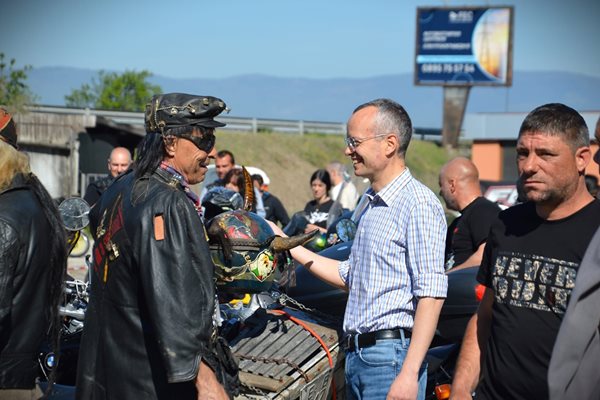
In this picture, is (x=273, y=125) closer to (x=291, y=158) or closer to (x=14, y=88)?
(x=291, y=158)

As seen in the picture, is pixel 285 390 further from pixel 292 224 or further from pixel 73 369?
pixel 292 224

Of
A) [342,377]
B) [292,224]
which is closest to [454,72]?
[292,224]

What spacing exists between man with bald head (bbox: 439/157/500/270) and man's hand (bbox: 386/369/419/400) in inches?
80.4

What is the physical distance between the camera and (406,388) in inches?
153

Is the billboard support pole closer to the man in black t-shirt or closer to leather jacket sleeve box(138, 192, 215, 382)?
the man in black t-shirt

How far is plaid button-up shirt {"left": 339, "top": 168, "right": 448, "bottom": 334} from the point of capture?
160 inches

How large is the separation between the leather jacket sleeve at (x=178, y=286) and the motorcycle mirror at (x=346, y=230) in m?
2.82

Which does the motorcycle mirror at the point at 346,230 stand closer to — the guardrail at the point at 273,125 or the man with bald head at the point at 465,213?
the man with bald head at the point at 465,213

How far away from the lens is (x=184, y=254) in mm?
3537

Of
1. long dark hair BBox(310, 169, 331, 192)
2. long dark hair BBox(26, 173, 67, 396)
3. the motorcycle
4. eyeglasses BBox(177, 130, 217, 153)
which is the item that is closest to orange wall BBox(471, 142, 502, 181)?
long dark hair BBox(310, 169, 331, 192)

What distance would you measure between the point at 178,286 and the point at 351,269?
3.70 ft

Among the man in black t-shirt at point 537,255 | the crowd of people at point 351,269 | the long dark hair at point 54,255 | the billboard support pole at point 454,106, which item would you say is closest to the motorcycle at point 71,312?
the long dark hair at point 54,255

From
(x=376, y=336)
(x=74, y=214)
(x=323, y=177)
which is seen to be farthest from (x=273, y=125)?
(x=376, y=336)

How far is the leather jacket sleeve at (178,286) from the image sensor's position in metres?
3.47
